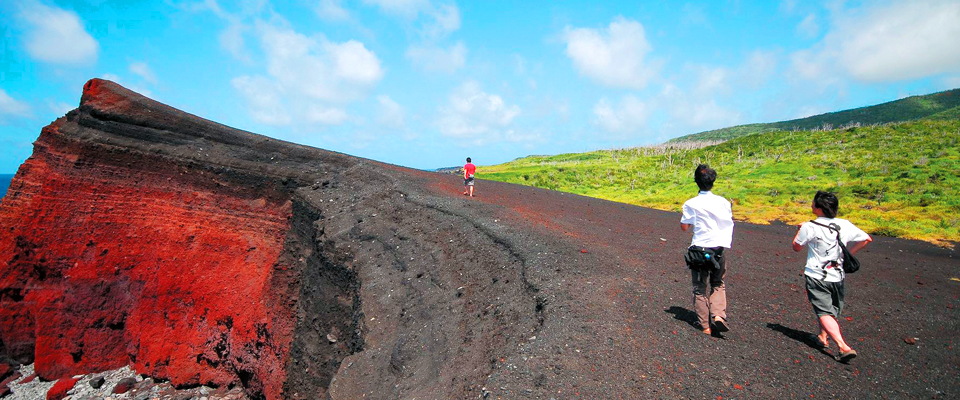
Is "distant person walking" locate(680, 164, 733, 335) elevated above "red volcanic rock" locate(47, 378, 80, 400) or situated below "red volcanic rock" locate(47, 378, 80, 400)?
above

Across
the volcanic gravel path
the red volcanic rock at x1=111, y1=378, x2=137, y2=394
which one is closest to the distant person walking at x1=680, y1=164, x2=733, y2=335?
the volcanic gravel path

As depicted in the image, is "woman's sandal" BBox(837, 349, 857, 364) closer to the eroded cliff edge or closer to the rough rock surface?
the rough rock surface

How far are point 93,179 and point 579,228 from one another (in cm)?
1416

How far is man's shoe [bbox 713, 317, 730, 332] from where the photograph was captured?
5246mm

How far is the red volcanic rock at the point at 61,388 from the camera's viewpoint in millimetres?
12047

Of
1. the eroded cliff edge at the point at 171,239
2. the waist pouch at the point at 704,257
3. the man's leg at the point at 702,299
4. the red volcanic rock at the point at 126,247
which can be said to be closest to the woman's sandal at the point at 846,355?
the man's leg at the point at 702,299

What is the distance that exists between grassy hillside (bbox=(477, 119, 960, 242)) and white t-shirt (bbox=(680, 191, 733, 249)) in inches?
659

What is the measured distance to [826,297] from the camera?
199 inches

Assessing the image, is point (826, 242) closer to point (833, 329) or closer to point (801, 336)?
point (833, 329)

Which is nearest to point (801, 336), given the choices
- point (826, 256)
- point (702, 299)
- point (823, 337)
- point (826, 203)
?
point (823, 337)

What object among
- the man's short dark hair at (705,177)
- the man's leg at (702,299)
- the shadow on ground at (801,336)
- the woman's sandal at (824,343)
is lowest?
the shadow on ground at (801,336)

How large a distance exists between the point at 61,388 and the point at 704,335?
16379 millimetres

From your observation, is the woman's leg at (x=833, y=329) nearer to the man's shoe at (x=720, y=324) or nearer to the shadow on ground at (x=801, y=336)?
the shadow on ground at (x=801, y=336)

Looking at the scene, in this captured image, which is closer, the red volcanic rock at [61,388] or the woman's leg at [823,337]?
the woman's leg at [823,337]
